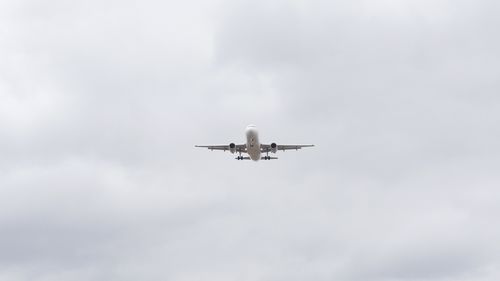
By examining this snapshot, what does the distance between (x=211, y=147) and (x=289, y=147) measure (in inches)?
657

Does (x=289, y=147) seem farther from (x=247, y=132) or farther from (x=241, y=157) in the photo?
(x=247, y=132)

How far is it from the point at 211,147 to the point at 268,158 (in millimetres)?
12423

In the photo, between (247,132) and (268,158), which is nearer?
(247,132)

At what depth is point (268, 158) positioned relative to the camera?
19975 centimetres

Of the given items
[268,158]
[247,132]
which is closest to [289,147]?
[268,158]

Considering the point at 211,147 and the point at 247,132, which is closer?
the point at 247,132

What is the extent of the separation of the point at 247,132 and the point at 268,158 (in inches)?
876

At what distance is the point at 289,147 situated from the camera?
199875 millimetres

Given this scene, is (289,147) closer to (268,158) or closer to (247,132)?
(268,158)

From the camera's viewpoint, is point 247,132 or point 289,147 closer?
point 247,132

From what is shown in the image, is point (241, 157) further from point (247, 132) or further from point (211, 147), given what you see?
point (247, 132)

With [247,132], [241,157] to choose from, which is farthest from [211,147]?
[247,132]

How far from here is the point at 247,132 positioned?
17862 cm

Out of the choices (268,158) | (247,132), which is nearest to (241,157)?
(268,158)
